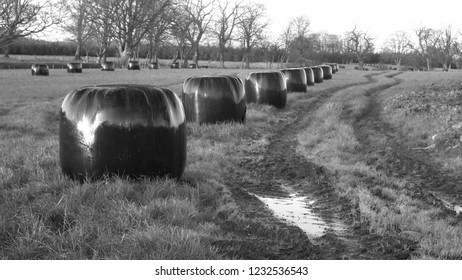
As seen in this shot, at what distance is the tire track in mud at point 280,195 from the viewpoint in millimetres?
3814

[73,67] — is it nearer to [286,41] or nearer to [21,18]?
[21,18]

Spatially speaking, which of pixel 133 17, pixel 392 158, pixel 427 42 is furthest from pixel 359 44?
pixel 392 158

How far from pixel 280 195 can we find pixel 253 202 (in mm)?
535

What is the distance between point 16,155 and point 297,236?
13.9 feet

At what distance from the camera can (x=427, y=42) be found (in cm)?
8950

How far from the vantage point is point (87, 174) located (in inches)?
197

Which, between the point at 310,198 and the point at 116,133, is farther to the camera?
the point at 310,198

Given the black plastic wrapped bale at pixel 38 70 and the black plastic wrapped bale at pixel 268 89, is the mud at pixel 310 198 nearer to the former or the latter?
the black plastic wrapped bale at pixel 268 89

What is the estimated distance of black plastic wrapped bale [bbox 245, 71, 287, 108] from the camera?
45.9ft

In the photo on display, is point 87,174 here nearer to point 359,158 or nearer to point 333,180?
point 333,180

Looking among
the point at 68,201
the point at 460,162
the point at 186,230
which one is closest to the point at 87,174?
the point at 68,201

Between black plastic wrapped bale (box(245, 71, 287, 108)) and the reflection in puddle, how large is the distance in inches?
334

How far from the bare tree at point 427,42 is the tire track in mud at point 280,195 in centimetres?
8553

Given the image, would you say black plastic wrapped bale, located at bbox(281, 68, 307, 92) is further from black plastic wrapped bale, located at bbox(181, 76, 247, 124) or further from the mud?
black plastic wrapped bale, located at bbox(181, 76, 247, 124)
